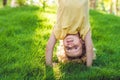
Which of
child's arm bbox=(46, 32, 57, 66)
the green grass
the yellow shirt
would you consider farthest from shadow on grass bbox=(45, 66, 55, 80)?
the yellow shirt

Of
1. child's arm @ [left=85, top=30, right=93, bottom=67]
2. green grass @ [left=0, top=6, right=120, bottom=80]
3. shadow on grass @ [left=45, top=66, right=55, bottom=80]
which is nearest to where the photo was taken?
shadow on grass @ [left=45, top=66, right=55, bottom=80]

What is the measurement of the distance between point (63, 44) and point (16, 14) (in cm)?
359

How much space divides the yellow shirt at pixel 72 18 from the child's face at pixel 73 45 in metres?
0.08

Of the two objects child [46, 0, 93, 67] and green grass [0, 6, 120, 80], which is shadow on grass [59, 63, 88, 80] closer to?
green grass [0, 6, 120, 80]

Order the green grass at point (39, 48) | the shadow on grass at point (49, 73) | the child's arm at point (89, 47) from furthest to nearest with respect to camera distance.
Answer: the child's arm at point (89, 47), the green grass at point (39, 48), the shadow on grass at point (49, 73)

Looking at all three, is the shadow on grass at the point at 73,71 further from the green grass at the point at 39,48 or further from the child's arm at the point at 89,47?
the child's arm at the point at 89,47

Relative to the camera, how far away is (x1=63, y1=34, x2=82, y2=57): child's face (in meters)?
5.71

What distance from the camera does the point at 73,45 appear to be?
Result: 5.70 meters

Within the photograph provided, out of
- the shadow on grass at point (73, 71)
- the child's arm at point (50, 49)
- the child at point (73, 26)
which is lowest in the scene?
the shadow on grass at point (73, 71)

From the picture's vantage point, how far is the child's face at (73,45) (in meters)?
5.71

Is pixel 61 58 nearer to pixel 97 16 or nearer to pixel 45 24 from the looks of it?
pixel 45 24

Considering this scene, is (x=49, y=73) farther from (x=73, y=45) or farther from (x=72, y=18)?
(x=72, y=18)

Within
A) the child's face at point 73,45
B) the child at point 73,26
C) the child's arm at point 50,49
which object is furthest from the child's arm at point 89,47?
the child's arm at point 50,49

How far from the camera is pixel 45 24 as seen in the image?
8.30 meters
